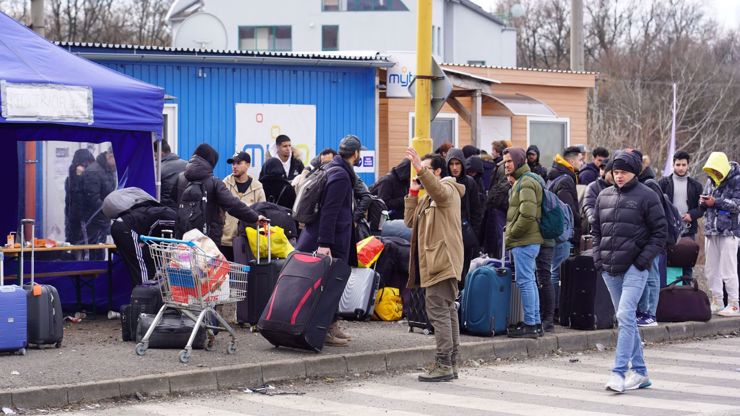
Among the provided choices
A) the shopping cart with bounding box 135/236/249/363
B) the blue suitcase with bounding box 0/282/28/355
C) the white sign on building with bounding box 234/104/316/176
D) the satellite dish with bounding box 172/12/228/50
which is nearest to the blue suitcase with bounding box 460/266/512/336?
the shopping cart with bounding box 135/236/249/363

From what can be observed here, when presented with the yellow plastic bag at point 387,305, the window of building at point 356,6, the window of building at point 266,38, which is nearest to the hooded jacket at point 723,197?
the yellow plastic bag at point 387,305

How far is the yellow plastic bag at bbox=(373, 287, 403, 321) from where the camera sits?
46.4 feet

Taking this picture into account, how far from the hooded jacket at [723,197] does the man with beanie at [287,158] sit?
5360 millimetres

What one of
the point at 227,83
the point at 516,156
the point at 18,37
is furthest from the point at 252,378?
the point at 227,83

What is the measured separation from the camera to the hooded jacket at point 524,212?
12.5 metres

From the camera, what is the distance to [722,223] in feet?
50.6

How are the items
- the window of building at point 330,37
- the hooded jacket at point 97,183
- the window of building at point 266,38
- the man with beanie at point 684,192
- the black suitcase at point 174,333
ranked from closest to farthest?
the black suitcase at point 174,333
the hooded jacket at point 97,183
the man with beanie at point 684,192
the window of building at point 266,38
the window of building at point 330,37

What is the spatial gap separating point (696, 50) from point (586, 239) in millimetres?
59793

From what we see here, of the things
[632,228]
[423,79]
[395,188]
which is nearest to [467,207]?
[395,188]

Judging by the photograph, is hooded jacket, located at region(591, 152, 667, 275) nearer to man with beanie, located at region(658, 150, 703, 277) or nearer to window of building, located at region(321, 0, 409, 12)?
man with beanie, located at region(658, 150, 703, 277)

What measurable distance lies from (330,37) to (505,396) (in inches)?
2292

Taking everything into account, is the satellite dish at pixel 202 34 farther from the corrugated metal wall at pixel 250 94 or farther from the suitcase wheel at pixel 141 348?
the suitcase wheel at pixel 141 348

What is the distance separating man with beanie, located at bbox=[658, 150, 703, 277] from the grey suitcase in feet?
14.8

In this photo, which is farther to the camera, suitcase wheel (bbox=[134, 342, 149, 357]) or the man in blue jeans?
suitcase wheel (bbox=[134, 342, 149, 357])
